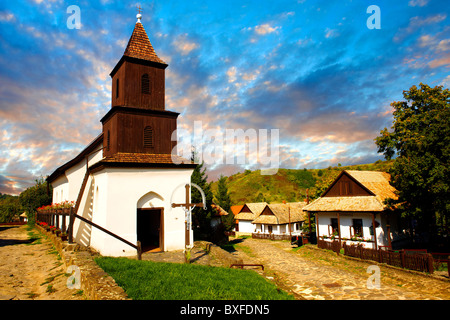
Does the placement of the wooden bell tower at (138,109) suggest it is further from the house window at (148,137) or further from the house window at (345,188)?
the house window at (345,188)

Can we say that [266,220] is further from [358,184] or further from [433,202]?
[433,202]

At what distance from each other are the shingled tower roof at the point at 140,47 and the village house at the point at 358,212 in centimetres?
2092

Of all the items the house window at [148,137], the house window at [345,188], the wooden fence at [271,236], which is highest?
the house window at [148,137]

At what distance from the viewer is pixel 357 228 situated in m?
25.1

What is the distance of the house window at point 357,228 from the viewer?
24.7m

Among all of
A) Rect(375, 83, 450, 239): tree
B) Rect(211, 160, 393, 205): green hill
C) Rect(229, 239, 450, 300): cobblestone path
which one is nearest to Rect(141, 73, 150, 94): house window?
Rect(229, 239, 450, 300): cobblestone path

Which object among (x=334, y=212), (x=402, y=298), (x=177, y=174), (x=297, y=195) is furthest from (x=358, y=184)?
(x=297, y=195)

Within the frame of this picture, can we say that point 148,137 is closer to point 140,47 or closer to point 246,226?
point 140,47


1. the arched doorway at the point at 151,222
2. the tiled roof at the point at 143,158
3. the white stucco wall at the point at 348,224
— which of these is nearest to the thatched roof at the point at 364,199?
the white stucco wall at the point at 348,224

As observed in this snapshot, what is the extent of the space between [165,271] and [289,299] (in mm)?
4529

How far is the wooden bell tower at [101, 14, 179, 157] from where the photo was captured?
16.1 m

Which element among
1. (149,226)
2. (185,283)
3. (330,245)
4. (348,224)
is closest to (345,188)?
(348,224)

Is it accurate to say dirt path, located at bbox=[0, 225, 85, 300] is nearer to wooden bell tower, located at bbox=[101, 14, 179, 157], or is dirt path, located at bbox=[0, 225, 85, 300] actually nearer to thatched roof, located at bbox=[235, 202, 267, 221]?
wooden bell tower, located at bbox=[101, 14, 179, 157]

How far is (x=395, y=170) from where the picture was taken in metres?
18.5
